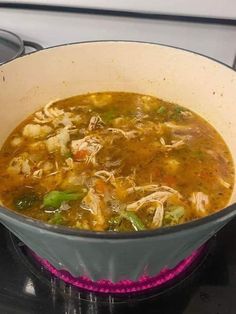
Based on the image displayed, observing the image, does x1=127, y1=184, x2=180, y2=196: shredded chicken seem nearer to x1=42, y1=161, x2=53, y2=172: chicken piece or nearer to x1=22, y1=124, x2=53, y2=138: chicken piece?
x1=42, y1=161, x2=53, y2=172: chicken piece

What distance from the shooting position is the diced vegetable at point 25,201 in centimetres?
97

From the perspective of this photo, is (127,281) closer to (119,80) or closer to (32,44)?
(119,80)

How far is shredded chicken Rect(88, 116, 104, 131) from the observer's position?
48.5 inches

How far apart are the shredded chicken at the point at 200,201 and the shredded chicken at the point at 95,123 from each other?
0.38 metres

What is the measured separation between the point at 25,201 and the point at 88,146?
0.78 feet

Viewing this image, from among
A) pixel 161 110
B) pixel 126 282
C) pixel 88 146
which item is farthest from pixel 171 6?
pixel 126 282

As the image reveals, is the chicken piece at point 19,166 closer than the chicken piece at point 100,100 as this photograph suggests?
Yes

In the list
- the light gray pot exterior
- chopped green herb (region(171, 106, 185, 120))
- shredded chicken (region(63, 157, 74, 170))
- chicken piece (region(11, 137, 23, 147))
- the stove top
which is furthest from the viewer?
chopped green herb (region(171, 106, 185, 120))

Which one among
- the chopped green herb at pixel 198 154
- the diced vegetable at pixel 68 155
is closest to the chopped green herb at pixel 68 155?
the diced vegetable at pixel 68 155

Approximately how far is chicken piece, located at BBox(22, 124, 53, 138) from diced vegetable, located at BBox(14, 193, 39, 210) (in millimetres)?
252

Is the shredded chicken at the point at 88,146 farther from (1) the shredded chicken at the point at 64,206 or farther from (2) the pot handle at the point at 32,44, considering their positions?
(2) the pot handle at the point at 32,44

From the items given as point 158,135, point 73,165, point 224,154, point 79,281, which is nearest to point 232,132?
point 224,154

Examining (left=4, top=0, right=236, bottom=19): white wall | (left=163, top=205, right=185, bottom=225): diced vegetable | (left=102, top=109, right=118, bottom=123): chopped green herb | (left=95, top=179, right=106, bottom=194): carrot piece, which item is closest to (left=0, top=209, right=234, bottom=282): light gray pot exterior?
(left=163, top=205, right=185, bottom=225): diced vegetable

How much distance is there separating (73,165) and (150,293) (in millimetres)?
372
